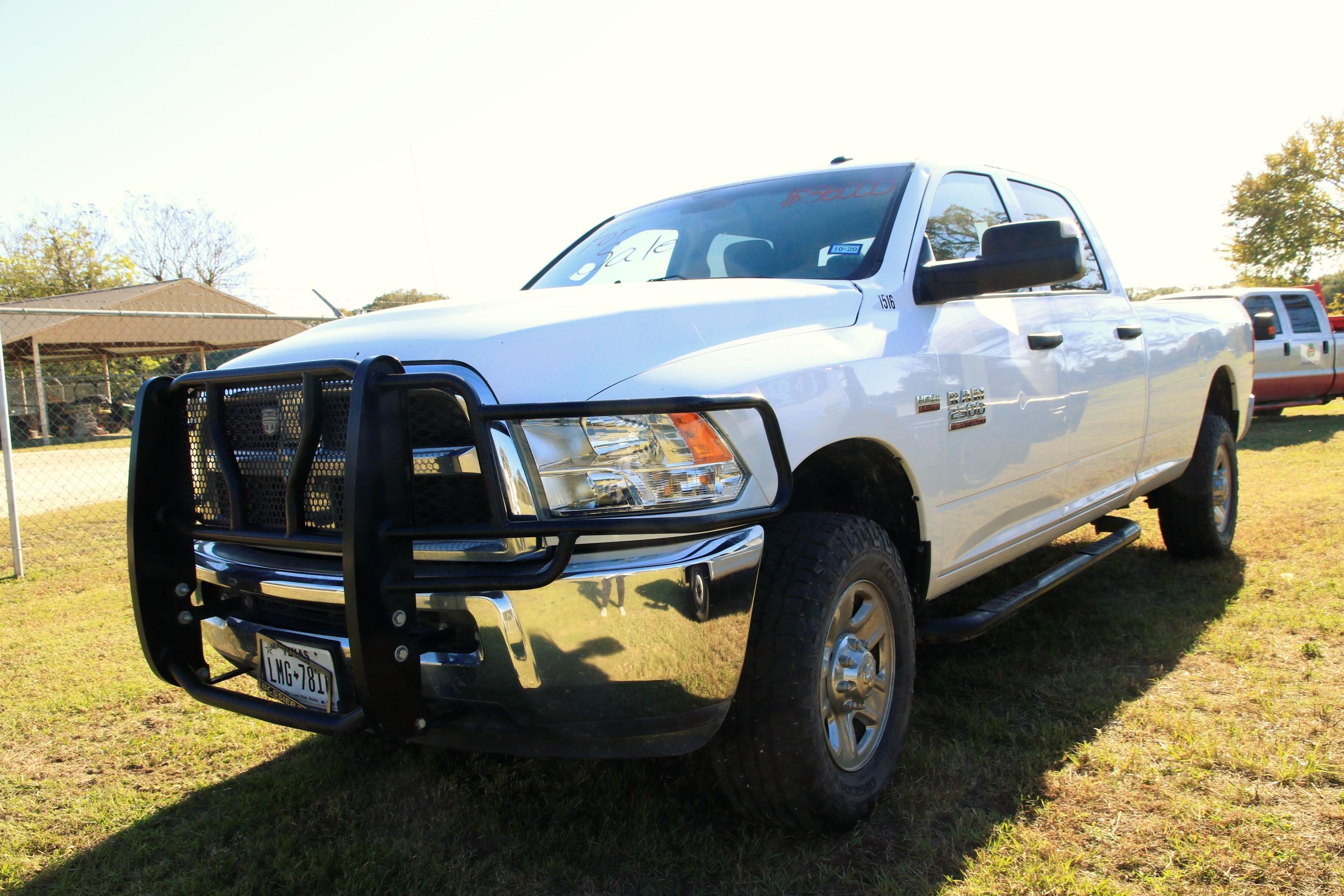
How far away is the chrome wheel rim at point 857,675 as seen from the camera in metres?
2.36

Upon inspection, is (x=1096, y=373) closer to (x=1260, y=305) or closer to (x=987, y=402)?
(x=987, y=402)

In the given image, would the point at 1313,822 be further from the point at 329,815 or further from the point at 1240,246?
the point at 1240,246

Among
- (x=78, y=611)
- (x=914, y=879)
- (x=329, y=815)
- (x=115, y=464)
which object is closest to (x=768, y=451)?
(x=914, y=879)

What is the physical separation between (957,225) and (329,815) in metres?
2.88

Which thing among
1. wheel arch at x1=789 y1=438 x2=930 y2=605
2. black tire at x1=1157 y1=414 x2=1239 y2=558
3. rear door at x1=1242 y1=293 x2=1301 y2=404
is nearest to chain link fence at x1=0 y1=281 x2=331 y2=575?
wheel arch at x1=789 y1=438 x2=930 y2=605

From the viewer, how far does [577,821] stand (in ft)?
8.35

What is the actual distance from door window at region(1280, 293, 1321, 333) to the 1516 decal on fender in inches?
467

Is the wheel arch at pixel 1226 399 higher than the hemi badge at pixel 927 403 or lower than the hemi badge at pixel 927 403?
lower

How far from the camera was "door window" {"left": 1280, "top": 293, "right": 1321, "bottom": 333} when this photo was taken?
12234 millimetres

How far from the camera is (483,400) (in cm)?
189

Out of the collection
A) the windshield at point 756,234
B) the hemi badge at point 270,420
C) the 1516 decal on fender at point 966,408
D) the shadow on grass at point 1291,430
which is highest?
the windshield at point 756,234

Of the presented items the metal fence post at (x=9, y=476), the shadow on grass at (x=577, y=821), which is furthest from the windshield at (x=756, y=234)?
the metal fence post at (x=9, y=476)

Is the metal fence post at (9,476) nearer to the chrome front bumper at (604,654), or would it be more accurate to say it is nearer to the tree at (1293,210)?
the chrome front bumper at (604,654)

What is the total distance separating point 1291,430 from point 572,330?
12.2 m
